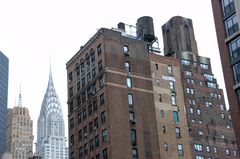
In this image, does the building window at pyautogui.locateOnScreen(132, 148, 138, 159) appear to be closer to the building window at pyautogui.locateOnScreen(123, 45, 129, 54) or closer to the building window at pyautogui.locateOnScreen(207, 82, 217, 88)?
the building window at pyautogui.locateOnScreen(123, 45, 129, 54)

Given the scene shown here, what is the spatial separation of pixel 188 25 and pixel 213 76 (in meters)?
17.8

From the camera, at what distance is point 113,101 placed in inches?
3745

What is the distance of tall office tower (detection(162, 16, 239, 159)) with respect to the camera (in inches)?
5182

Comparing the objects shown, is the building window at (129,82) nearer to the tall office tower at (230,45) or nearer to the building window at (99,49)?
the building window at (99,49)

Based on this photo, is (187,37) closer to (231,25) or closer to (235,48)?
(231,25)

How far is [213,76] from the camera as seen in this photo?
470 ft

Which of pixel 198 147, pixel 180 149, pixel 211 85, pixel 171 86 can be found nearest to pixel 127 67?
pixel 171 86

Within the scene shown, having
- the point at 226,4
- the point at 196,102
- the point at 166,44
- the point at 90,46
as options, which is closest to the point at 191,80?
the point at 196,102

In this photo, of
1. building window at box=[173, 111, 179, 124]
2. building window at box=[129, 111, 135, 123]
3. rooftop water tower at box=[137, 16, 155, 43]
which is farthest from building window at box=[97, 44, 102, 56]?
building window at box=[173, 111, 179, 124]

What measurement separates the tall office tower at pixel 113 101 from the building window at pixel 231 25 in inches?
1246

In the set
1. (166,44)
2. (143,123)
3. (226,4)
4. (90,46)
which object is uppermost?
(166,44)

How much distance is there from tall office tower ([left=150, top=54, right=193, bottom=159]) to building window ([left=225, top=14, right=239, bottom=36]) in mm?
35280

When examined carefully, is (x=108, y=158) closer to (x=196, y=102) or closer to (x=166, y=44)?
(x=196, y=102)

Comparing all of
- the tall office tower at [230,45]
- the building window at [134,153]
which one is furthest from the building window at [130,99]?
the tall office tower at [230,45]
